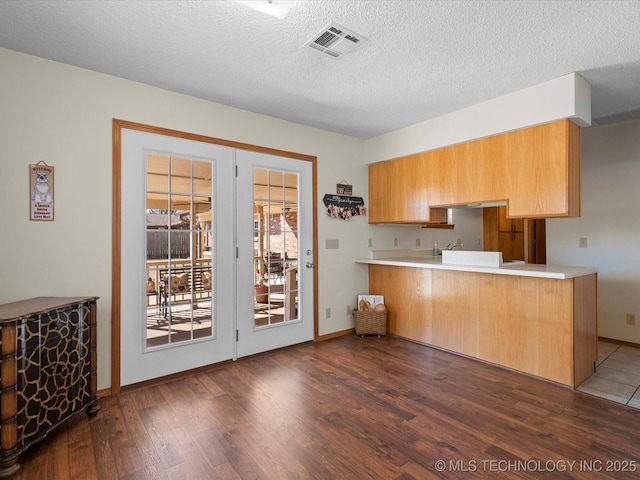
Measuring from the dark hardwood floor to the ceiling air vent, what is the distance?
2535mm

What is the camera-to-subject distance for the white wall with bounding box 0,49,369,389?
2.32m

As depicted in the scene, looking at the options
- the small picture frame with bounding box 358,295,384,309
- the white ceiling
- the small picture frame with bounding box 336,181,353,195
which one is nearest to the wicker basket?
the small picture frame with bounding box 358,295,384,309

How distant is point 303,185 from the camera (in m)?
3.88

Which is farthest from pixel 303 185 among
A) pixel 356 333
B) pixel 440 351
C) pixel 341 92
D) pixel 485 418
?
pixel 485 418

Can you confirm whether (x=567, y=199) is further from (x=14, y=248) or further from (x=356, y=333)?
(x=14, y=248)

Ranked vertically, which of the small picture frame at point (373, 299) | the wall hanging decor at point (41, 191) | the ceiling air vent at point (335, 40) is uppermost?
the ceiling air vent at point (335, 40)

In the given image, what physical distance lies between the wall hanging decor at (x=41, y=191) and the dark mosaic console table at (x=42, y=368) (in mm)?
609

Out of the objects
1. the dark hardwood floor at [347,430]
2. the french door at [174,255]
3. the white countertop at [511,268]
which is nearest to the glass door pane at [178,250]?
the french door at [174,255]

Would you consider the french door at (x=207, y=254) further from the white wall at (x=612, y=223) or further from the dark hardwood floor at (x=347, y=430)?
the white wall at (x=612, y=223)

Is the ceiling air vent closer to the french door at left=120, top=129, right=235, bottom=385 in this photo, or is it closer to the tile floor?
the french door at left=120, top=129, right=235, bottom=385

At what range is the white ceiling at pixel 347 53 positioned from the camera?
1.94m

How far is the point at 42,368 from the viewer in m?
1.95

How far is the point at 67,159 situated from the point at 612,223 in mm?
5541

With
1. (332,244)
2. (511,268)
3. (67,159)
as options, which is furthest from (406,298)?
(67,159)
